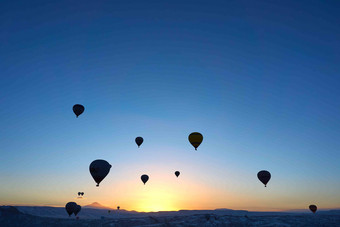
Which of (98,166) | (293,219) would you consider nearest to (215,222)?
(293,219)

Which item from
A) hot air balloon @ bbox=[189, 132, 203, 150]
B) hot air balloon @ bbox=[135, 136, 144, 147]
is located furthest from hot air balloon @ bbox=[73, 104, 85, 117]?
hot air balloon @ bbox=[189, 132, 203, 150]

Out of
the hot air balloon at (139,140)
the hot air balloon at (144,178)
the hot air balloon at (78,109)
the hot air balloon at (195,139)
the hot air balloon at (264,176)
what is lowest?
the hot air balloon at (264,176)

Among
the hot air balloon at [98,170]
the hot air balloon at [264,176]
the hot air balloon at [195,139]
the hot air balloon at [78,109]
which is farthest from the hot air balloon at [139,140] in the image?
the hot air balloon at [264,176]

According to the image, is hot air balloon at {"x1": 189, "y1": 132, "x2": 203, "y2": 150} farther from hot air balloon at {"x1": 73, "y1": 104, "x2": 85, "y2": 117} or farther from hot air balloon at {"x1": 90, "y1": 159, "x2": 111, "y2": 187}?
hot air balloon at {"x1": 73, "y1": 104, "x2": 85, "y2": 117}

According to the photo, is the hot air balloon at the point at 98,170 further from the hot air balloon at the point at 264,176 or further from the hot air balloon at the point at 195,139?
the hot air balloon at the point at 264,176

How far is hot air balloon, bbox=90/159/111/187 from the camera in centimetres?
4150

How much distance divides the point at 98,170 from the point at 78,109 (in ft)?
48.3

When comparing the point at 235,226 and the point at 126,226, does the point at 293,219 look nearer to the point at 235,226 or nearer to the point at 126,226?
the point at 235,226

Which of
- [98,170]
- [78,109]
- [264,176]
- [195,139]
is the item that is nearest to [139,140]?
[195,139]

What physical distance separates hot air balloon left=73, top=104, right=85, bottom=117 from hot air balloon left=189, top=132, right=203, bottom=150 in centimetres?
2247

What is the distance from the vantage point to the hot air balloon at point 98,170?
136ft

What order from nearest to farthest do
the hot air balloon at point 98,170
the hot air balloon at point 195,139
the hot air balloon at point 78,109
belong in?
the hot air balloon at point 98,170 → the hot air balloon at point 78,109 → the hot air balloon at point 195,139

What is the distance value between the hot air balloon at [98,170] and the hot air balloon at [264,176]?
33298mm

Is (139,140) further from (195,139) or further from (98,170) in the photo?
(98,170)
